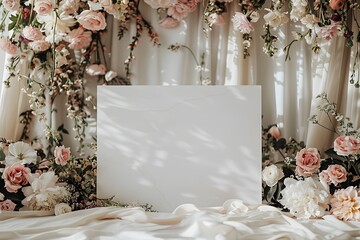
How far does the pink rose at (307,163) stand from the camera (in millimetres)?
1914

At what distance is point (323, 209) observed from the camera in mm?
1789

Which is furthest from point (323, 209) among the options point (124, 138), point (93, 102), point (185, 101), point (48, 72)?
point (48, 72)

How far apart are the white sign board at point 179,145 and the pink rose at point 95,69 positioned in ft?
0.98

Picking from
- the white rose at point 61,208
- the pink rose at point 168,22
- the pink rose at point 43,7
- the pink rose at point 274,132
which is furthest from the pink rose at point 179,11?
the white rose at point 61,208

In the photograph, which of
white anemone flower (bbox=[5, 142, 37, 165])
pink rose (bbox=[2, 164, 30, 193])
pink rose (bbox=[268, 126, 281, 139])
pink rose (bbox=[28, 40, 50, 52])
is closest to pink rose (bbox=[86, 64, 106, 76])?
pink rose (bbox=[28, 40, 50, 52])

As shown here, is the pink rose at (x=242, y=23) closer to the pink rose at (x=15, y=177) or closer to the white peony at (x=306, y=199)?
the white peony at (x=306, y=199)

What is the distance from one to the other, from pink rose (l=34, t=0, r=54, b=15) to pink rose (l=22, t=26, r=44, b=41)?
0.11 metres

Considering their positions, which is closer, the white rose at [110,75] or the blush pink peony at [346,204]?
the blush pink peony at [346,204]

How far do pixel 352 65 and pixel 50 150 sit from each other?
1.54 metres

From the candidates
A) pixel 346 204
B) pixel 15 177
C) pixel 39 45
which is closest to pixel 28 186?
pixel 15 177

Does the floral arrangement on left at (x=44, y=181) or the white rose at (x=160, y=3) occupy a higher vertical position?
the white rose at (x=160, y=3)

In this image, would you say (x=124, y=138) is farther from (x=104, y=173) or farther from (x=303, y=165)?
(x=303, y=165)

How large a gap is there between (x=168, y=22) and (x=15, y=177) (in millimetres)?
1031

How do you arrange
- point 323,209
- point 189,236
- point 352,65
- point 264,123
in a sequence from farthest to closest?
point 264,123
point 352,65
point 323,209
point 189,236
